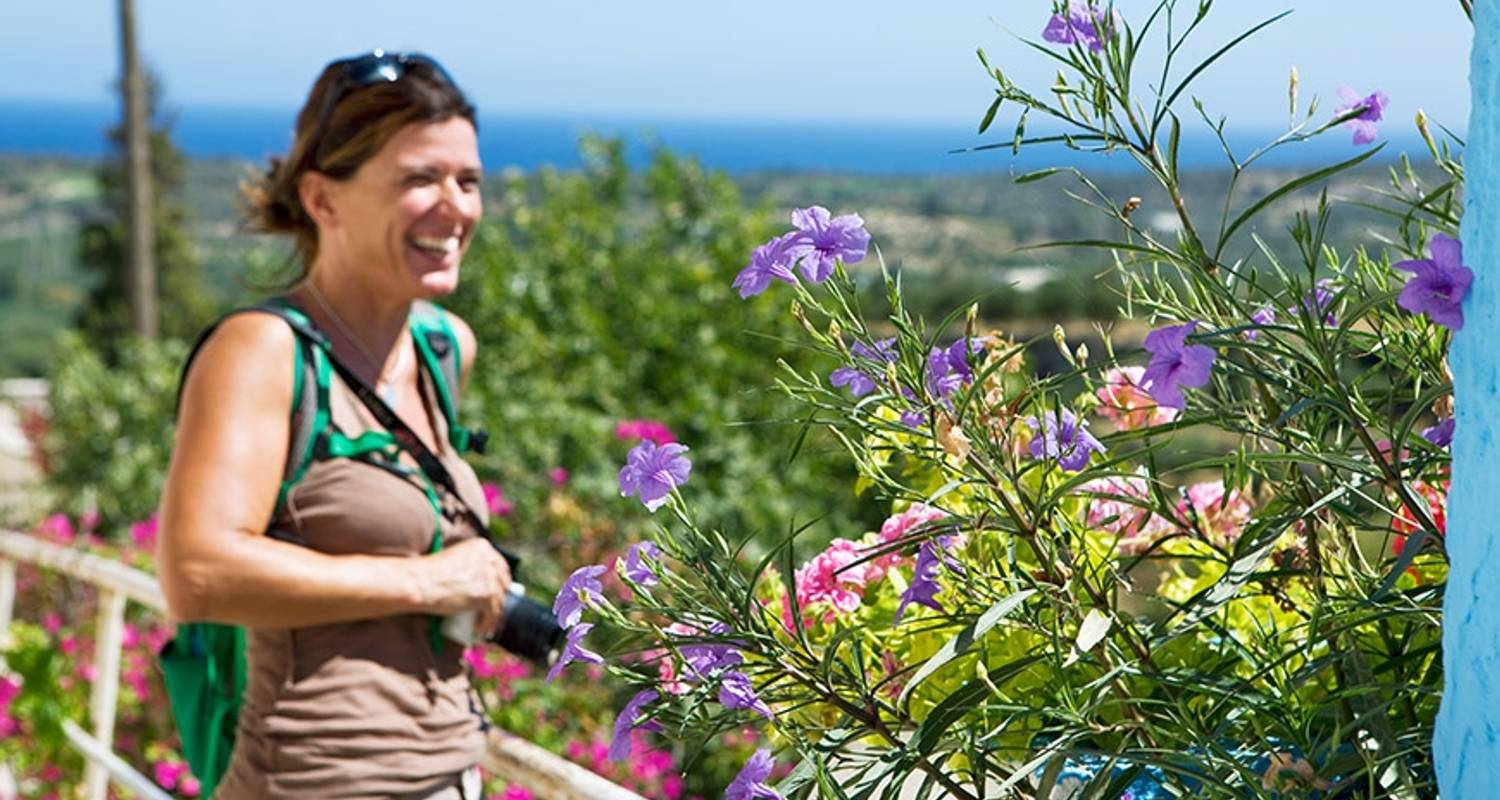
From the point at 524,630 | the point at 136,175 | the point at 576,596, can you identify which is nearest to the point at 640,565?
the point at 576,596

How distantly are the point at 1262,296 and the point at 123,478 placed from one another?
7.99 meters

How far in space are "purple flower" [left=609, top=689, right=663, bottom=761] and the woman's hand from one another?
1.26 m

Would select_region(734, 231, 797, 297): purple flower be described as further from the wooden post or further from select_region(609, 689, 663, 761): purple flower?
the wooden post

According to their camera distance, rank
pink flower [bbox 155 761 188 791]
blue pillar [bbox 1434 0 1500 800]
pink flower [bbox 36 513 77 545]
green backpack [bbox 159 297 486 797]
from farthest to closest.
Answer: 1. pink flower [bbox 36 513 77 545]
2. pink flower [bbox 155 761 188 791]
3. green backpack [bbox 159 297 486 797]
4. blue pillar [bbox 1434 0 1500 800]

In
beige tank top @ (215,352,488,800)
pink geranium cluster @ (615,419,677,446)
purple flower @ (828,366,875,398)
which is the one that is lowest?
pink geranium cluster @ (615,419,677,446)

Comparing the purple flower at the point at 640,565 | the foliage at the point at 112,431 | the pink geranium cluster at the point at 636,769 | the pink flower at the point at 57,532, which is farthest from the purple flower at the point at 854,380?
the foliage at the point at 112,431

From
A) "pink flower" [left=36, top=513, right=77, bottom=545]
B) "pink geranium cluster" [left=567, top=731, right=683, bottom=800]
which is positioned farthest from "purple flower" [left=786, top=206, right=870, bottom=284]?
"pink flower" [left=36, top=513, right=77, bottom=545]

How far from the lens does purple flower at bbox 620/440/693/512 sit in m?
1.03

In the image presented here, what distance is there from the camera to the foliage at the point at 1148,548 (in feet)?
2.84

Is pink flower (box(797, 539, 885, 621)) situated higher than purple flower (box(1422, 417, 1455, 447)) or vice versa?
purple flower (box(1422, 417, 1455, 447))

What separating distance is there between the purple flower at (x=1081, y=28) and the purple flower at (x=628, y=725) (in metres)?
0.42

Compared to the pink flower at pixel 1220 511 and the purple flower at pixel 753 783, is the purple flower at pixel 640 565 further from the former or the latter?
the pink flower at pixel 1220 511

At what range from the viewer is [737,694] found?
0.97m

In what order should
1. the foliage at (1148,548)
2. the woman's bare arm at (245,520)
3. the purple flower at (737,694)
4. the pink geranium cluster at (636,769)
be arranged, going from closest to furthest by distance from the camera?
1. the foliage at (1148,548)
2. the purple flower at (737,694)
3. the woman's bare arm at (245,520)
4. the pink geranium cluster at (636,769)
